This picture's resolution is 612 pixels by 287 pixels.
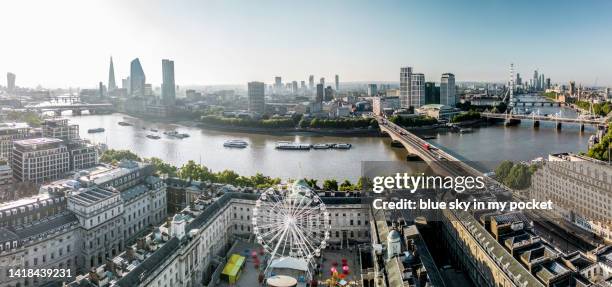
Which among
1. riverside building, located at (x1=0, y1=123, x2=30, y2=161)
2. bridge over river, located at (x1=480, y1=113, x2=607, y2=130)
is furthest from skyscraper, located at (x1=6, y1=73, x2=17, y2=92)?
bridge over river, located at (x1=480, y1=113, x2=607, y2=130)

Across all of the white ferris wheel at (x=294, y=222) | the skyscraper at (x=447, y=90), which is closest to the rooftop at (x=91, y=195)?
the white ferris wheel at (x=294, y=222)

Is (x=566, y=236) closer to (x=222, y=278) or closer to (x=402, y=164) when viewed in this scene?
(x=222, y=278)

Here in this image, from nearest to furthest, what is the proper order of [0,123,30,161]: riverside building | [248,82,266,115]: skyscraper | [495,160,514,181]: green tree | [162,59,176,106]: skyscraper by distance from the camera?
[495,160,514,181]: green tree → [0,123,30,161]: riverside building → [248,82,266,115]: skyscraper → [162,59,176,106]: skyscraper

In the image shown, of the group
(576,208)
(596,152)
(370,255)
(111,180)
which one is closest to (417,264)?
(370,255)

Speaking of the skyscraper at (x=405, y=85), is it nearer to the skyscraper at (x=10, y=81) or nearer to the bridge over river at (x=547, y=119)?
the bridge over river at (x=547, y=119)

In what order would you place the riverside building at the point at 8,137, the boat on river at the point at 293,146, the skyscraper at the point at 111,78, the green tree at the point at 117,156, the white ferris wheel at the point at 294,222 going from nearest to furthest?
the white ferris wheel at the point at 294,222
the riverside building at the point at 8,137
the green tree at the point at 117,156
the boat on river at the point at 293,146
the skyscraper at the point at 111,78

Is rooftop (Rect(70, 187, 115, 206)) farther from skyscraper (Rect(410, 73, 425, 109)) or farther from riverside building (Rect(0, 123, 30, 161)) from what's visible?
skyscraper (Rect(410, 73, 425, 109))
